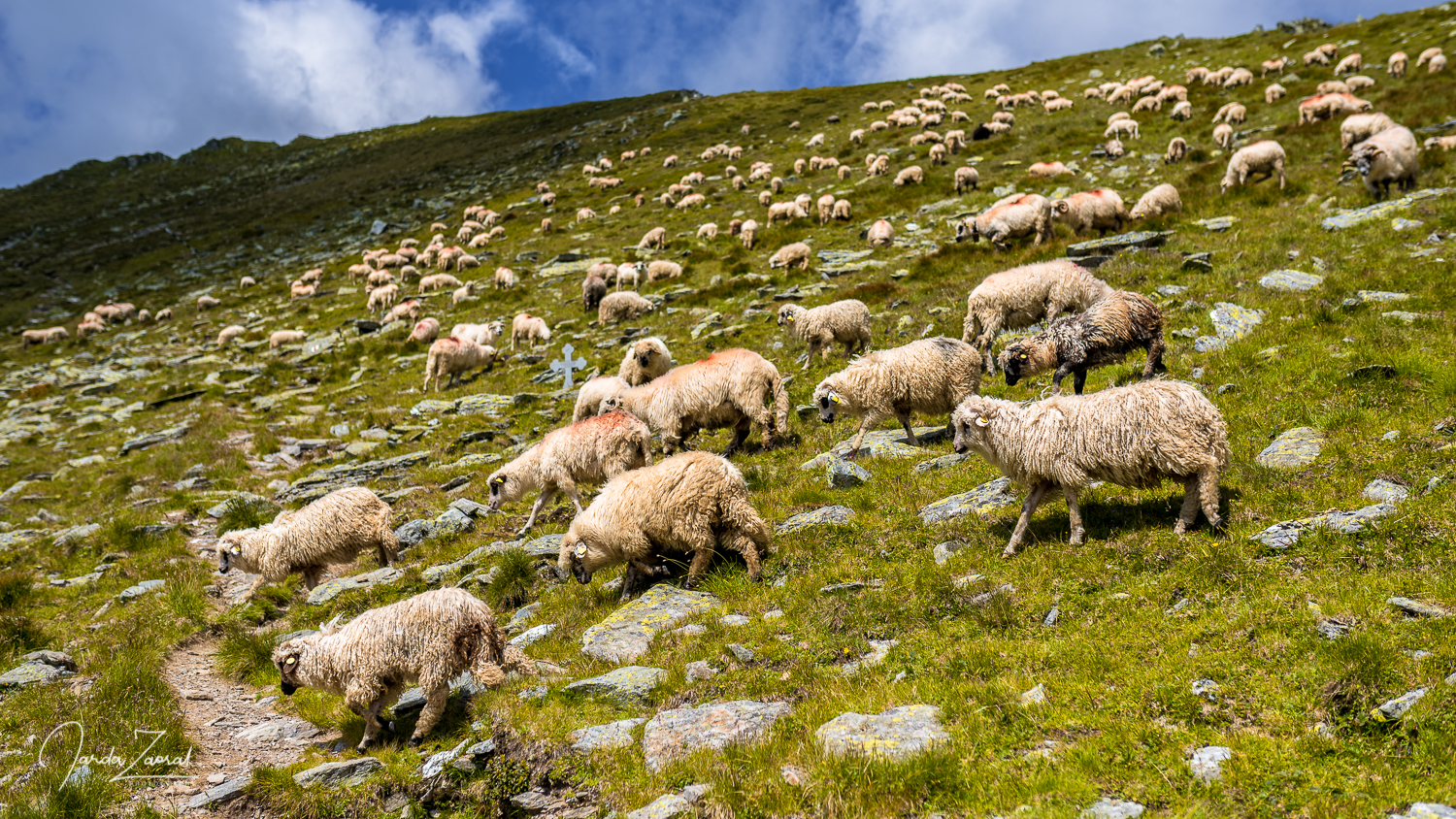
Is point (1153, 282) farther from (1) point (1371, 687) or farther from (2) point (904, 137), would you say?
(2) point (904, 137)

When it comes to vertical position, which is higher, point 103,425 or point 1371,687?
point 103,425

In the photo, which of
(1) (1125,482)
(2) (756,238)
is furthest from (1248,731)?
(2) (756,238)

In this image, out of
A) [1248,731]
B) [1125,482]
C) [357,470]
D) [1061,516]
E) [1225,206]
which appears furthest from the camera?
[1225,206]

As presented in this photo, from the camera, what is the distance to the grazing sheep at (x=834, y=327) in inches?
653

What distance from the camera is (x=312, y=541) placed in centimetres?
1201

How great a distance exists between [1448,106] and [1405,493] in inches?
1099

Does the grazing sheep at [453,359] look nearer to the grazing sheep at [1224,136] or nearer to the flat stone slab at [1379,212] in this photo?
the flat stone slab at [1379,212]

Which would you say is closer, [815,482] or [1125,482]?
[1125,482]

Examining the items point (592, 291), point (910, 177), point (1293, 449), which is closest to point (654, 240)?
point (592, 291)

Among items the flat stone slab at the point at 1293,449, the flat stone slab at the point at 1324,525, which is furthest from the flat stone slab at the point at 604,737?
the flat stone slab at the point at 1293,449

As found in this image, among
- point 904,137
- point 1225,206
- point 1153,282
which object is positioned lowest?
point 1153,282

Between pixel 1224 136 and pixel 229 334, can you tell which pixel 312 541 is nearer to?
pixel 229 334

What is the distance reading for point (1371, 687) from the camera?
4.50m

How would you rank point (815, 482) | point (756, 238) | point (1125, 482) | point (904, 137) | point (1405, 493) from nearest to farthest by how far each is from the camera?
point (1405, 493) < point (1125, 482) < point (815, 482) < point (756, 238) < point (904, 137)
